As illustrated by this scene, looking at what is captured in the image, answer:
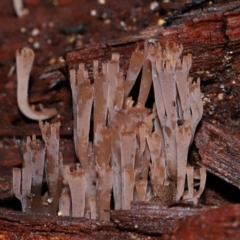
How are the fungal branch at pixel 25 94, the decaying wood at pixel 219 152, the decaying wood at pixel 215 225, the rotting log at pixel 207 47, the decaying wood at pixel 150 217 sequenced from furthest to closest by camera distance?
the fungal branch at pixel 25 94 < the rotting log at pixel 207 47 < the decaying wood at pixel 219 152 < the decaying wood at pixel 150 217 < the decaying wood at pixel 215 225

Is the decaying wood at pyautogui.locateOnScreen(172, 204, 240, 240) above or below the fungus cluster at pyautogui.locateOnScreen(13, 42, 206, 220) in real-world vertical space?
below

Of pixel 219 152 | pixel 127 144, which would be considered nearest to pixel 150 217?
pixel 127 144

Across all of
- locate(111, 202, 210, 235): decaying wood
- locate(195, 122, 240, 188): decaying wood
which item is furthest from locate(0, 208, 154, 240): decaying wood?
locate(195, 122, 240, 188): decaying wood

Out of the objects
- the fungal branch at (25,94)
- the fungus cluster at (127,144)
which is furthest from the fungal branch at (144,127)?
the fungal branch at (25,94)

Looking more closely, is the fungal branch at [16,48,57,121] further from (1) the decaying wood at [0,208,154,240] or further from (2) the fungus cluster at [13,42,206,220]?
(1) the decaying wood at [0,208,154,240]

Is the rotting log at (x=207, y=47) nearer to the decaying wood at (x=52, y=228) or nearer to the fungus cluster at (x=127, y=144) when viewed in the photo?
the decaying wood at (x=52, y=228)

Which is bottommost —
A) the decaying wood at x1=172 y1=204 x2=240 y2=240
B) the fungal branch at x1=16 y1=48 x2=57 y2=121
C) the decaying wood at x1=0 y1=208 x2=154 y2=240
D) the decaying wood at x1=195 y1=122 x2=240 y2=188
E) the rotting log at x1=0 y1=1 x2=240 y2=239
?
the decaying wood at x1=0 y1=208 x2=154 y2=240

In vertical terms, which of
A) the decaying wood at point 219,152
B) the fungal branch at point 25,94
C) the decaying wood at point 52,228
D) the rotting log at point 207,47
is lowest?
the decaying wood at point 52,228

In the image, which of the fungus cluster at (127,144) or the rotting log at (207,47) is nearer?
the fungus cluster at (127,144)
